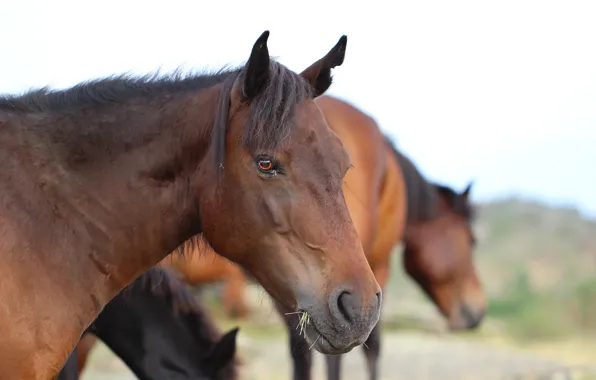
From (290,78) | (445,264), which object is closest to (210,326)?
(290,78)

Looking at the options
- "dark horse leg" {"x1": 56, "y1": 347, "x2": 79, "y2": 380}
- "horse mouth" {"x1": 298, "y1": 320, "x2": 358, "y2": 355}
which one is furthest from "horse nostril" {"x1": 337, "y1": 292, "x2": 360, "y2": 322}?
"dark horse leg" {"x1": 56, "y1": 347, "x2": 79, "y2": 380}

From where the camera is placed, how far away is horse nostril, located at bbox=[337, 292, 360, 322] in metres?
2.85

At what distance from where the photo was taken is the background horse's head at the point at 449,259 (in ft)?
28.8

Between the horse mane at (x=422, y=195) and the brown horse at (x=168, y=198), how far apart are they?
466 cm

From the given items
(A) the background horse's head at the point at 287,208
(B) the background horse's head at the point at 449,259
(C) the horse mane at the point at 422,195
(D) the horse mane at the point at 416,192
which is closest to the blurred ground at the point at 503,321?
(A) the background horse's head at the point at 287,208

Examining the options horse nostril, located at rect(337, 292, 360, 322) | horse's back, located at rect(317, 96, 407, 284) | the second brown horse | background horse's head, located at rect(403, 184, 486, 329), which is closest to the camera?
horse nostril, located at rect(337, 292, 360, 322)

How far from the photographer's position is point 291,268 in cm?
297

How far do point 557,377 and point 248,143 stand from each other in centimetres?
665

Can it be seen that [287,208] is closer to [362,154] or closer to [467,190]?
[362,154]

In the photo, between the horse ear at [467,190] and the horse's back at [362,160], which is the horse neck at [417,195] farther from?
the horse's back at [362,160]

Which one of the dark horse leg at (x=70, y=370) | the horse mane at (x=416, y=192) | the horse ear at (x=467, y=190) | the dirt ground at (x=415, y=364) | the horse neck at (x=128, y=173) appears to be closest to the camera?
the horse neck at (x=128, y=173)

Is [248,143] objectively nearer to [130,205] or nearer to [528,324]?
[130,205]

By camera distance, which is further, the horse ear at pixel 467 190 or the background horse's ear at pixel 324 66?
the horse ear at pixel 467 190

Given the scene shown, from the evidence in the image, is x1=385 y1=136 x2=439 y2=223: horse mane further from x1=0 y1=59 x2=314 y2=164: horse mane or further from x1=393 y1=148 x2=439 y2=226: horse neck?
x1=0 y1=59 x2=314 y2=164: horse mane
